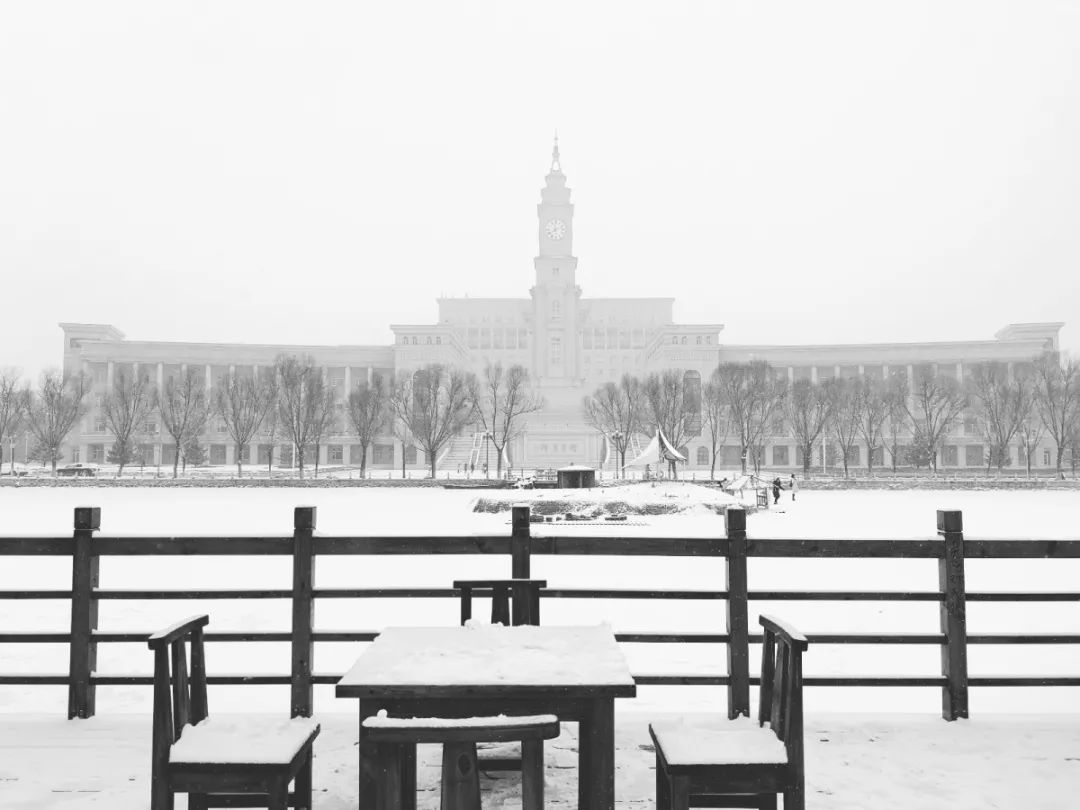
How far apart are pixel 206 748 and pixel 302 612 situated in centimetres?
201

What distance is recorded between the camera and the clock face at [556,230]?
111938mm

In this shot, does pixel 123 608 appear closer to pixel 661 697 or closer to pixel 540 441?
pixel 661 697

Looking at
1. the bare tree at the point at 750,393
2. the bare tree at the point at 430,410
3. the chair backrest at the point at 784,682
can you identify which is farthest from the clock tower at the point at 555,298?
the chair backrest at the point at 784,682

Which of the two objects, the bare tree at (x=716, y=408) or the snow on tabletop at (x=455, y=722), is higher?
the bare tree at (x=716, y=408)

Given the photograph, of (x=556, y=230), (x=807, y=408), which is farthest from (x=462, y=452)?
(x=556, y=230)

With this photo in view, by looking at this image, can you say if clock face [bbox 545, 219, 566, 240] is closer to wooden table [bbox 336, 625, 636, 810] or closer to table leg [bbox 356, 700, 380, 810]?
wooden table [bbox 336, 625, 636, 810]

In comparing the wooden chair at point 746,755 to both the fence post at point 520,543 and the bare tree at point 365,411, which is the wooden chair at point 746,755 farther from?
the bare tree at point 365,411

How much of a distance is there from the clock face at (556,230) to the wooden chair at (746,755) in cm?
11078

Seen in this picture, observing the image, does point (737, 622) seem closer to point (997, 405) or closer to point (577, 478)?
point (577, 478)

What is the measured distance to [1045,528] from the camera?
2167 cm

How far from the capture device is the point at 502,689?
3.26 meters

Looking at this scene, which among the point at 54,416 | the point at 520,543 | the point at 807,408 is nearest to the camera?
the point at 520,543

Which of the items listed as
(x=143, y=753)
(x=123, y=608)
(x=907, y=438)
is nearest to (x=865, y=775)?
(x=143, y=753)

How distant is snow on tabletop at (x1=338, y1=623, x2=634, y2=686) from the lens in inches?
130
